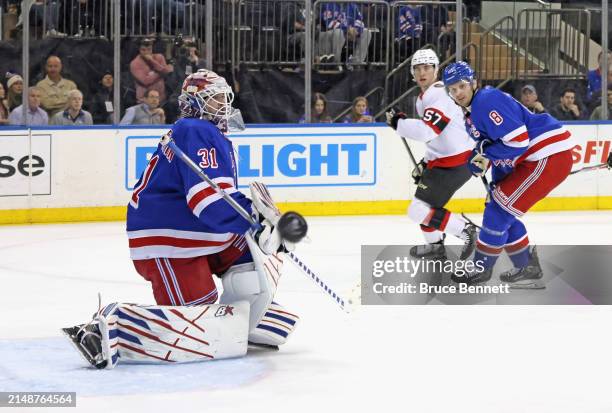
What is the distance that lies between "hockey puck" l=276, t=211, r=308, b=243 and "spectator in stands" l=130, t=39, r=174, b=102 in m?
5.19

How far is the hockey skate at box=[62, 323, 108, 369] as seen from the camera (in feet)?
13.0

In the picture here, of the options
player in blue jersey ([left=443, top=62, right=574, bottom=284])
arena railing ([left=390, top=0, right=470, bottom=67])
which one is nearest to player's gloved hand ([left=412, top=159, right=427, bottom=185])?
player in blue jersey ([left=443, top=62, right=574, bottom=284])

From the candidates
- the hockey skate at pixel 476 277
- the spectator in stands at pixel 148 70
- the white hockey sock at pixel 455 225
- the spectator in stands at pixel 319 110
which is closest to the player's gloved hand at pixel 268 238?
the hockey skate at pixel 476 277

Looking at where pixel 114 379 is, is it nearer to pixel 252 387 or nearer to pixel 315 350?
pixel 252 387

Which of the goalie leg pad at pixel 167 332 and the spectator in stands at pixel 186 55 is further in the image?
the spectator in stands at pixel 186 55

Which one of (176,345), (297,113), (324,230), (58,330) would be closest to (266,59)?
(297,113)

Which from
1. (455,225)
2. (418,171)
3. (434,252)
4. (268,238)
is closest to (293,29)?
(418,171)

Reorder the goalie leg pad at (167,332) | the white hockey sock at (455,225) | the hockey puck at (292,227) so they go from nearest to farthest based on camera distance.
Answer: the hockey puck at (292,227), the goalie leg pad at (167,332), the white hockey sock at (455,225)

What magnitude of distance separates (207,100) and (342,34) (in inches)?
220

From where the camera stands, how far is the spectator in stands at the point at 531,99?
33.0 feet

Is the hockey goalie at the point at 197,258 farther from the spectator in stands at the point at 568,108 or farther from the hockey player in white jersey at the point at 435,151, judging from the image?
the spectator in stands at the point at 568,108

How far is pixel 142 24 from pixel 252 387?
5.57 m

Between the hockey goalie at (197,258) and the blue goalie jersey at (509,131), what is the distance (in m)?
1.58

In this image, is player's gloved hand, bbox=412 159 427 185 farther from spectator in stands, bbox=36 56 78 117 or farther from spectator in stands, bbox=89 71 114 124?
spectator in stands, bbox=36 56 78 117
